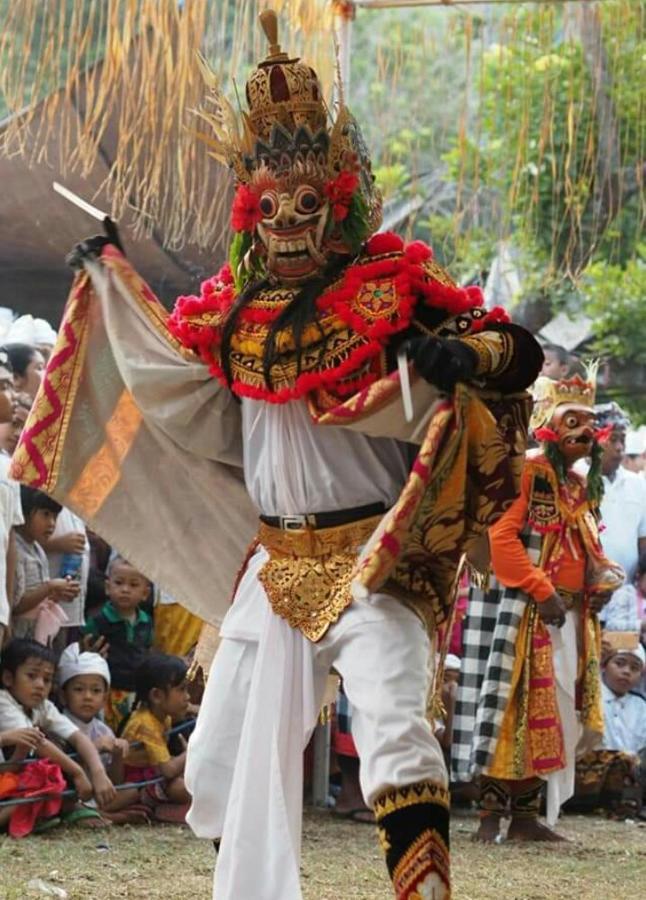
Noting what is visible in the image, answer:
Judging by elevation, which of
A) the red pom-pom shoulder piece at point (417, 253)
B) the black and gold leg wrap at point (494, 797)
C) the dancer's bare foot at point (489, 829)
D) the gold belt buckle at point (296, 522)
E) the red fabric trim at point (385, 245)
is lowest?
the dancer's bare foot at point (489, 829)

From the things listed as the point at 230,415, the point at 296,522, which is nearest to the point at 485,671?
the point at 230,415

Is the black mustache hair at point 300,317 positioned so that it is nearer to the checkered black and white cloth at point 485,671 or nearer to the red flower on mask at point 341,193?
the red flower on mask at point 341,193

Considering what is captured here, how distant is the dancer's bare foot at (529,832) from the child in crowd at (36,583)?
86.3 inches

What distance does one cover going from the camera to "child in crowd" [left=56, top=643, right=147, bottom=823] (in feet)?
26.2

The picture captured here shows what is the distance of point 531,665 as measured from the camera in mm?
8414

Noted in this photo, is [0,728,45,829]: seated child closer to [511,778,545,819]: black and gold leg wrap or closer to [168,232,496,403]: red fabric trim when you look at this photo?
[511,778,545,819]: black and gold leg wrap

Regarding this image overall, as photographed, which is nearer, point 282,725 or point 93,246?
point 282,725

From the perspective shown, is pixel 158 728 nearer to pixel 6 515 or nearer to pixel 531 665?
pixel 6 515

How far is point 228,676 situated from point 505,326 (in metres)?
1.23

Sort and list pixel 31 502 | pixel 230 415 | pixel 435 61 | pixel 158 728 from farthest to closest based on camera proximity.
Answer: pixel 435 61 → pixel 158 728 → pixel 31 502 → pixel 230 415

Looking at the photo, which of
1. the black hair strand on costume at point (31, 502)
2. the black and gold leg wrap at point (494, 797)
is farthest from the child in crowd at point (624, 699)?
the black hair strand on costume at point (31, 502)

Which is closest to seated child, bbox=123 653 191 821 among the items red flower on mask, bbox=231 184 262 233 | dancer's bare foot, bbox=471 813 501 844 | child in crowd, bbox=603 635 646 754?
dancer's bare foot, bbox=471 813 501 844

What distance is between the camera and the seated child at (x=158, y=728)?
322 inches

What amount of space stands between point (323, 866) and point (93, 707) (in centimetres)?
130
